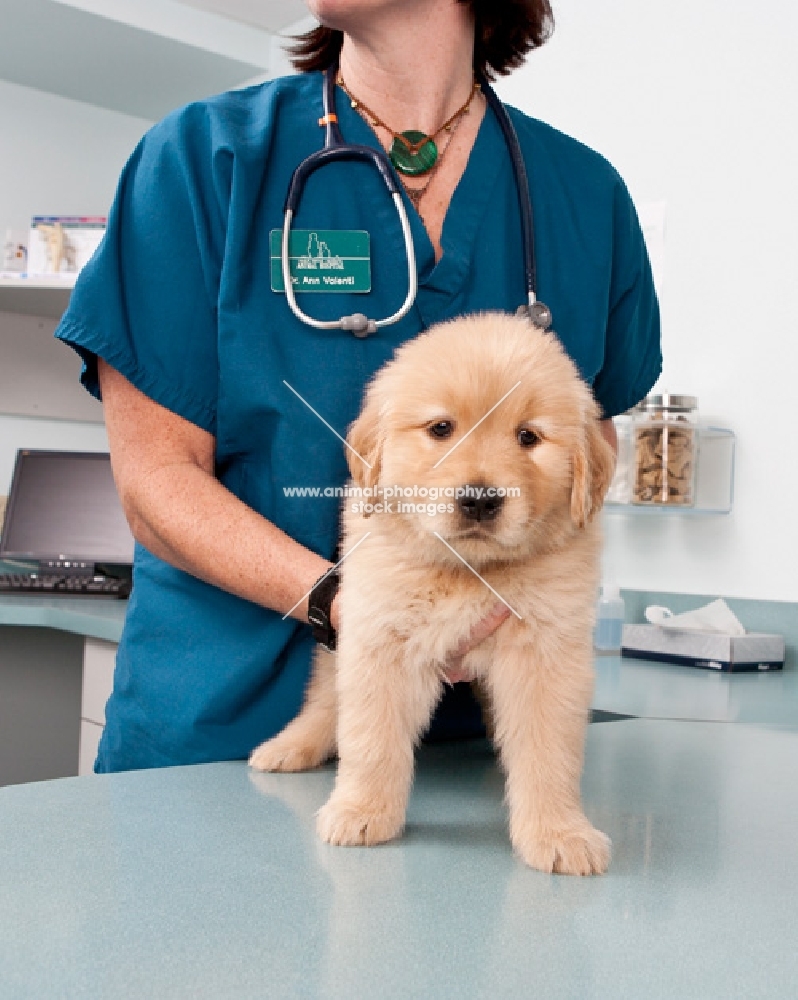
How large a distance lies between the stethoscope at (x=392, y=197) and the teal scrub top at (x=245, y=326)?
0.02 metres

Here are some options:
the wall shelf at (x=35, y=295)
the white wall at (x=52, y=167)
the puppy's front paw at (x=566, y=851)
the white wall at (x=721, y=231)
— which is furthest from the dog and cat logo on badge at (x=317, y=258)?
the white wall at (x=52, y=167)

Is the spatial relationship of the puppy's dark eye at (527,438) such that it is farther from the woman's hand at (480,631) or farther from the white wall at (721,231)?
the white wall at (721,231)

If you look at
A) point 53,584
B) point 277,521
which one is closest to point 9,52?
point 53,584

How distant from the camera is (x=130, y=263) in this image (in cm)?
109

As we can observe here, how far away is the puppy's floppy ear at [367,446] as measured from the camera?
83 cm

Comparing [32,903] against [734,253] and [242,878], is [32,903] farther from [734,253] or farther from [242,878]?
[734,253]

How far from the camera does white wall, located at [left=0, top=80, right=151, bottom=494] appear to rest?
3748mm

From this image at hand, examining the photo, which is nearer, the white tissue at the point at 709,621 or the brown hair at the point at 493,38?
the brown hair at the point at 493,38

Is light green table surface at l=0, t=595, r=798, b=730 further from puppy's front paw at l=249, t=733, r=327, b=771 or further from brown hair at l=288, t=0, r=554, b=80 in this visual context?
brown hair at l=288, t=0, r=554, b=80

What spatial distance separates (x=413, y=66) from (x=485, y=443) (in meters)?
0.58

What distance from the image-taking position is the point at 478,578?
793mm

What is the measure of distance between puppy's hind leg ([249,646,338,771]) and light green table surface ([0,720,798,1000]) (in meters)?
0.02

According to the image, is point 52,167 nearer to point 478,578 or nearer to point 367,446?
point 367,446

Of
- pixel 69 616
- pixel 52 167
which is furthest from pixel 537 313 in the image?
pixel 52 167
